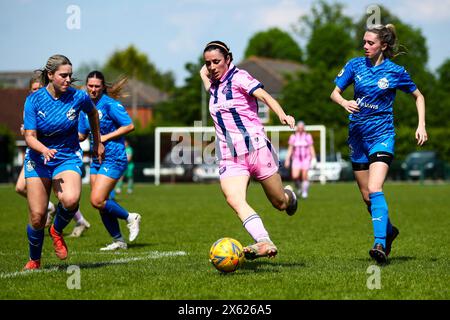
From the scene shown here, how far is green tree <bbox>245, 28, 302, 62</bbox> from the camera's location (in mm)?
103938

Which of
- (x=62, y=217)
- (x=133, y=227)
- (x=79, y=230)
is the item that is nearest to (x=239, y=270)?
(x=62, y=217)

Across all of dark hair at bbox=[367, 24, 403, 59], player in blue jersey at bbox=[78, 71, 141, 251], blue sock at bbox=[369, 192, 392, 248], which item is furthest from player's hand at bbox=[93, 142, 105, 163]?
dark hair at bbox=[367, 24, 403, 59]

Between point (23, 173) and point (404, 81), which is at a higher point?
point (404, 81)

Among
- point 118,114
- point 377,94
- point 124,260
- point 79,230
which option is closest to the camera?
point 377,94

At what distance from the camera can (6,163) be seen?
47.4 metres

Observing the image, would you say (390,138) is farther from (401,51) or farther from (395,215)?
(395,215)

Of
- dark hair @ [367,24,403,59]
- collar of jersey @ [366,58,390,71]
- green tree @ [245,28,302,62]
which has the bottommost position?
collar of jersey @ [366,58,390,71]

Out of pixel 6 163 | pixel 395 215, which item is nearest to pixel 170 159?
pixel 6 163

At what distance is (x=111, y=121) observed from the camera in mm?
10406

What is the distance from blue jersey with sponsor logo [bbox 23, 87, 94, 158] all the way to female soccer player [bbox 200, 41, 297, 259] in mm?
1351

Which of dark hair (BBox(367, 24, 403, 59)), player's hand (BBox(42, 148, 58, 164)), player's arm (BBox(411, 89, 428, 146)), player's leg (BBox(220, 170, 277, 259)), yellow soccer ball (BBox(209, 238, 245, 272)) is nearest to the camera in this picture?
player's hand (BBox(42, 148, 58, 164))

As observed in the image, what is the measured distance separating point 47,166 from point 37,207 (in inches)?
16.4

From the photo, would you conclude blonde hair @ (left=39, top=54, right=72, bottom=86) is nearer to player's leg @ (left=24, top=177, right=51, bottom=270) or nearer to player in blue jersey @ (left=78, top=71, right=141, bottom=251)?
player's leg @ (left=24, top=177, right=51, bottom=270)

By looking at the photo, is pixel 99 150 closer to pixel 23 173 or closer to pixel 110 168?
pixel 110 168
